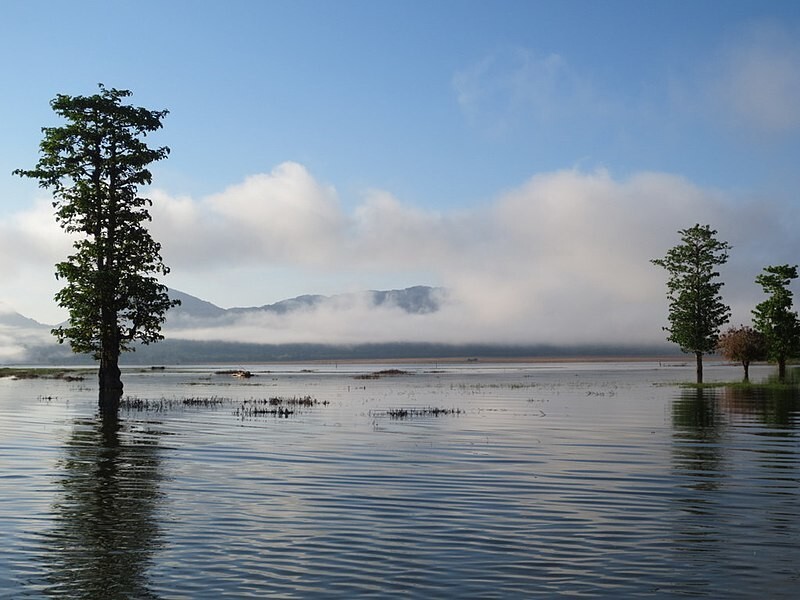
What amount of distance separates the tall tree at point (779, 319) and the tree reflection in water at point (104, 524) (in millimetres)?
87941

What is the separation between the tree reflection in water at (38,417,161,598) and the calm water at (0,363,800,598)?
0.19 feet

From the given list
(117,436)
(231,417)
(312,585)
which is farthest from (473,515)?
(231,417)

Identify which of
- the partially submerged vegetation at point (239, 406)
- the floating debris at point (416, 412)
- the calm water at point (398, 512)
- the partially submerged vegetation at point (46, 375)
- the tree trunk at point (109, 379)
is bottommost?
the partially submerged vegetation at point (46, 375)

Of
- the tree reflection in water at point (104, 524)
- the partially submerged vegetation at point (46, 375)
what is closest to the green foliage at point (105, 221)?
the tree reflection in water at point (104, 524)

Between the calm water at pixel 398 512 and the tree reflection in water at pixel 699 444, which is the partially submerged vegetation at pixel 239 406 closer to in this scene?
the calm water at pixel 398 512

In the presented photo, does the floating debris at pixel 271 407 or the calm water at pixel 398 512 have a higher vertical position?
the calm water at pixel 398 512

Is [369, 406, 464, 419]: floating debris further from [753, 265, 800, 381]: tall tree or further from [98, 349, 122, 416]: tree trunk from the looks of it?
[753, 265, 800, 381]: tall tree

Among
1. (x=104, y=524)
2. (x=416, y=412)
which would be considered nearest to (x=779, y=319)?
(x=416, y=412)

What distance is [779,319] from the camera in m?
98.2

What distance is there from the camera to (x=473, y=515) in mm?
17734

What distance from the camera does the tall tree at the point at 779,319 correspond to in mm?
97312

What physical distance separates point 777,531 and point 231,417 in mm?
35042

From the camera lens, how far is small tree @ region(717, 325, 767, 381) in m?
105

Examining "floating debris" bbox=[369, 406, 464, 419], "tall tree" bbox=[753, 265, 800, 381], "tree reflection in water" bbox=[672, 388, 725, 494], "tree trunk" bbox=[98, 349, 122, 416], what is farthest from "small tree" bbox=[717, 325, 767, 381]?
"tree trunk" bbox=[98, 349, 122, 416]
